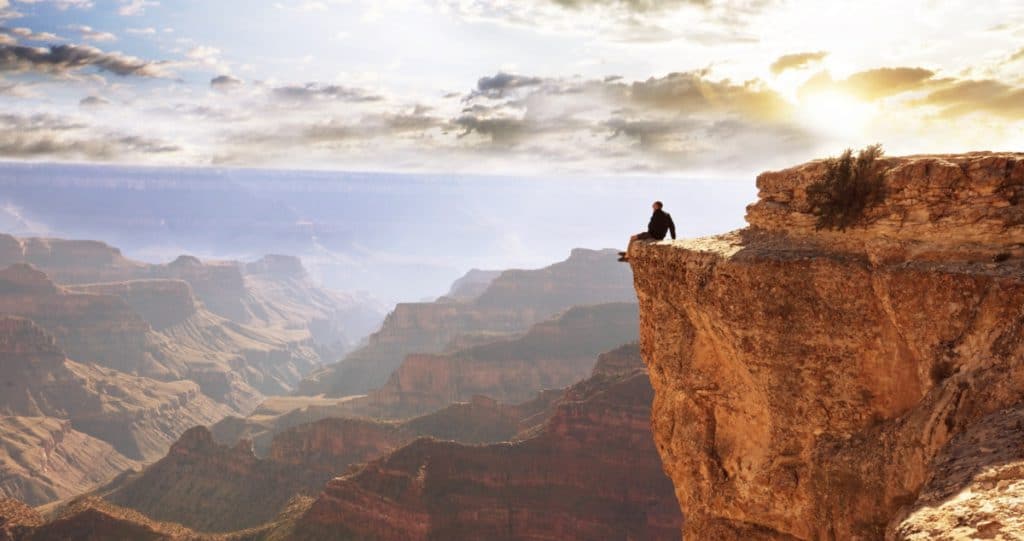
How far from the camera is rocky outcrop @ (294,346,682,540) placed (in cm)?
5356

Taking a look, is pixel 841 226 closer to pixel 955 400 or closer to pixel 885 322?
pixel 885 322

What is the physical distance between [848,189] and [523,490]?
157 feet

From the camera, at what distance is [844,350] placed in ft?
39.4

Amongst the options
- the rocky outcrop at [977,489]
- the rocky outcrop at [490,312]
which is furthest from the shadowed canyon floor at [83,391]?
the rocky outcrop at [977,489]

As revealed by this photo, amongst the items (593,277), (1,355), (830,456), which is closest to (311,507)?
(830,456)

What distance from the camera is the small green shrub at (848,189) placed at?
12305mm

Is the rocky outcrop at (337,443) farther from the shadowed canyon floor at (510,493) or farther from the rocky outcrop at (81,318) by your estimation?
the rocky outcrop at (81,318)

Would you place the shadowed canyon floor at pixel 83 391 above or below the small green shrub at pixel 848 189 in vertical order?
below

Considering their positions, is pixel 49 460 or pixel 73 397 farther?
pixel 73 397

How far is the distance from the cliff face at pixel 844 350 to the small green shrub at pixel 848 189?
0.20 metres

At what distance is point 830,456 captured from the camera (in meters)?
11.7

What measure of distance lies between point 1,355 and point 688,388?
150017 mm

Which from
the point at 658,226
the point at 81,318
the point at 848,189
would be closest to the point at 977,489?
the point at 848,189

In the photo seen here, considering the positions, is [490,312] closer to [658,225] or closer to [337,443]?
[337,443]
